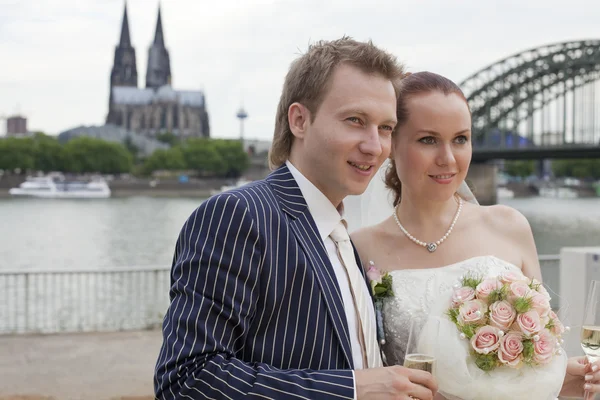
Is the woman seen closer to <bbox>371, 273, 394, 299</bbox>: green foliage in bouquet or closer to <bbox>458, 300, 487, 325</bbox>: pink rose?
<bbox>371, 273, 394, 299</bbox>: green foliage in bouquet

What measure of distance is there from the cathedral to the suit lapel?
118141 millimetres

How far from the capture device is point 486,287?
1910 millimetres

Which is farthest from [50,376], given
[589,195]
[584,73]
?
[589,195]

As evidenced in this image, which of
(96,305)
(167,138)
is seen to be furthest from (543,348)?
(167,138)

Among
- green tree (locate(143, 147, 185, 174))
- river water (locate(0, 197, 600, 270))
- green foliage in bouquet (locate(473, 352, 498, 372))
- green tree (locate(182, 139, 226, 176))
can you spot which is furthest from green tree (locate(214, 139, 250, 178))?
green foliage in bouquet (locate(473, 352, 498, 372))

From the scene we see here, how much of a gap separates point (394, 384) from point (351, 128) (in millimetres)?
650

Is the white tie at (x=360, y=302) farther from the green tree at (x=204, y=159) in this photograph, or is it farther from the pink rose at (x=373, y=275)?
the green tree at (x=204, y=159)

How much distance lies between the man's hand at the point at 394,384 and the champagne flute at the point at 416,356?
0.07ft

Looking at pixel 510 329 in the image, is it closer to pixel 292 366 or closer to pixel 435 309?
pixel 435 309

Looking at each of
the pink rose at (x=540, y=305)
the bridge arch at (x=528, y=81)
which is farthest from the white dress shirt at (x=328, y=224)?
the bridge arch at (x=528, y=81)

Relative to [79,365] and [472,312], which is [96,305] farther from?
[472,312]

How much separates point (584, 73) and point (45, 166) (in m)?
64.7

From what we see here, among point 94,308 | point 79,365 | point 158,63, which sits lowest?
point 94,308

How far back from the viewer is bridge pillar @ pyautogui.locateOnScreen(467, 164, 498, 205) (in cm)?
5688
